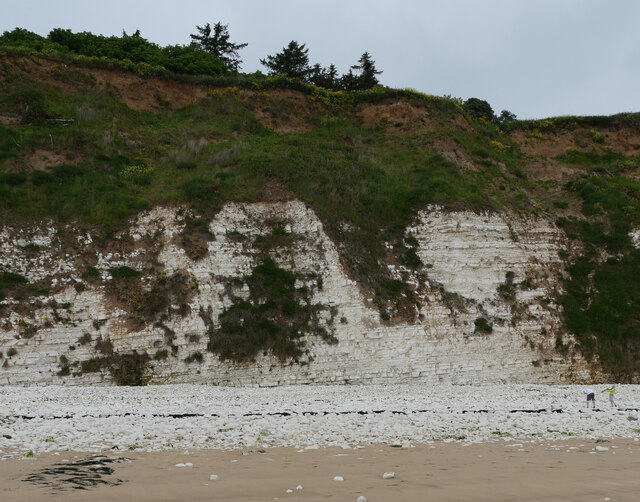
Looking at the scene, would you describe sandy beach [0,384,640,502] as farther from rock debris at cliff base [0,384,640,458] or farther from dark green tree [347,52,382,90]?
dark green tree [347,52,382,90]

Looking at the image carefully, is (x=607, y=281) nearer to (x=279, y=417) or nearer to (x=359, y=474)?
(x=279, y=417)

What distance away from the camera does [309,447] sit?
33.5ft

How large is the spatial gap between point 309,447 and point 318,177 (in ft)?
68.0

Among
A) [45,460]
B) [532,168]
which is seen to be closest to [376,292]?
[45,460]

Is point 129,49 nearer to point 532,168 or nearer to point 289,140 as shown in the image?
point 289,140

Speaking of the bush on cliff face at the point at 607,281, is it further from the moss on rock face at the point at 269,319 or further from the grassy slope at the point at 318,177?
the moss on rock face at the point at 269,319

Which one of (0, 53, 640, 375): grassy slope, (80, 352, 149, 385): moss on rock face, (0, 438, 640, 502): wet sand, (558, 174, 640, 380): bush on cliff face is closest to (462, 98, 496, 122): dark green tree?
(0, 53, 640, 375): grassy slope

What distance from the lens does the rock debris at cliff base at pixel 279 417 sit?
10641 mm

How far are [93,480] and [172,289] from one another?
52.9ft

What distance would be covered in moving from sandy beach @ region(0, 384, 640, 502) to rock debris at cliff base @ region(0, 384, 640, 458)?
5cm

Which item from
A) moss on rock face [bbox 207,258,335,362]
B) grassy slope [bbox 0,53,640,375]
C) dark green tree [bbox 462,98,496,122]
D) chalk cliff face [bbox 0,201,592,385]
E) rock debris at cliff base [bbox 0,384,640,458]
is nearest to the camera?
rock debris at cliff base [bbox 0,384,640,458]

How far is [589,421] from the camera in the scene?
14250 millimetres

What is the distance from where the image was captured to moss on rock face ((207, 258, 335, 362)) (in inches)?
883

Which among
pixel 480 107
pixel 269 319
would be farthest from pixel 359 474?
pixel 480 107
